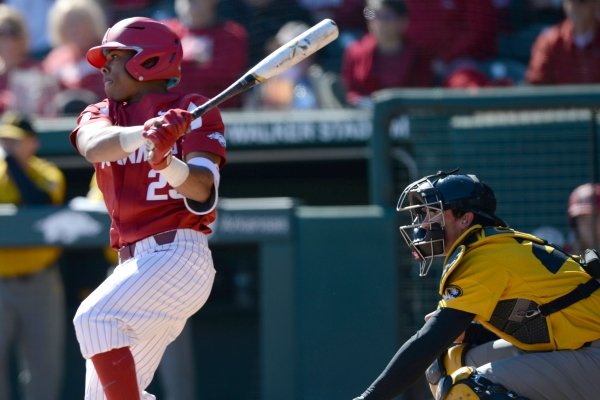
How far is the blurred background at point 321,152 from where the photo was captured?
5.82m

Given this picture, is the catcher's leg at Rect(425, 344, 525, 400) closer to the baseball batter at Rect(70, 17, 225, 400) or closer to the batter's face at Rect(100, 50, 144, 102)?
Answer: the baseball batter at Rect(70, 17, 225, 400)

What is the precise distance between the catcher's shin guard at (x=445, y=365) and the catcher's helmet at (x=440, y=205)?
353 millimetres

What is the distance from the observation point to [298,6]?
7824mm

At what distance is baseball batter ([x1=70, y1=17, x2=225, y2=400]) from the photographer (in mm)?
3469

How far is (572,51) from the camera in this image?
689 centimetres

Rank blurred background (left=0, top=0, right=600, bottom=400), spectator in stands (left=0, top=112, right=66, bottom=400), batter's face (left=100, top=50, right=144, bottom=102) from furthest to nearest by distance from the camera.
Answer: spectator in stands (left=0, top=112, right=66, bottom=400)
blurred background (left=0, top=0, right=600, bottom=400)
batter's face (left=100, top=50, right=144, bottom=102)

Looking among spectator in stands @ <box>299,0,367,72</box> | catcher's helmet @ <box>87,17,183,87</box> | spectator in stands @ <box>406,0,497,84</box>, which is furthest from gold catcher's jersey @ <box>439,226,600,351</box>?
spectator in stands @ <box>299,0,367,72</box>

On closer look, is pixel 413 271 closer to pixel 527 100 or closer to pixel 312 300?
pixel 312 300

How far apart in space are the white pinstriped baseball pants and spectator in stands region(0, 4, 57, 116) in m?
4.10

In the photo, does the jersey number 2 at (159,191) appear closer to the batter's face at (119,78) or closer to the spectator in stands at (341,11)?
the batter's face at (119,78)

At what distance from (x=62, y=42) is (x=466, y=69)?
9.21 ft

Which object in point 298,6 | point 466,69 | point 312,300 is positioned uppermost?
point 298,6

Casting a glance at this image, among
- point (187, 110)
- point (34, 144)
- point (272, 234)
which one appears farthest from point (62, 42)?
point (187, 110)

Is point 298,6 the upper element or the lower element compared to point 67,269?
upper
